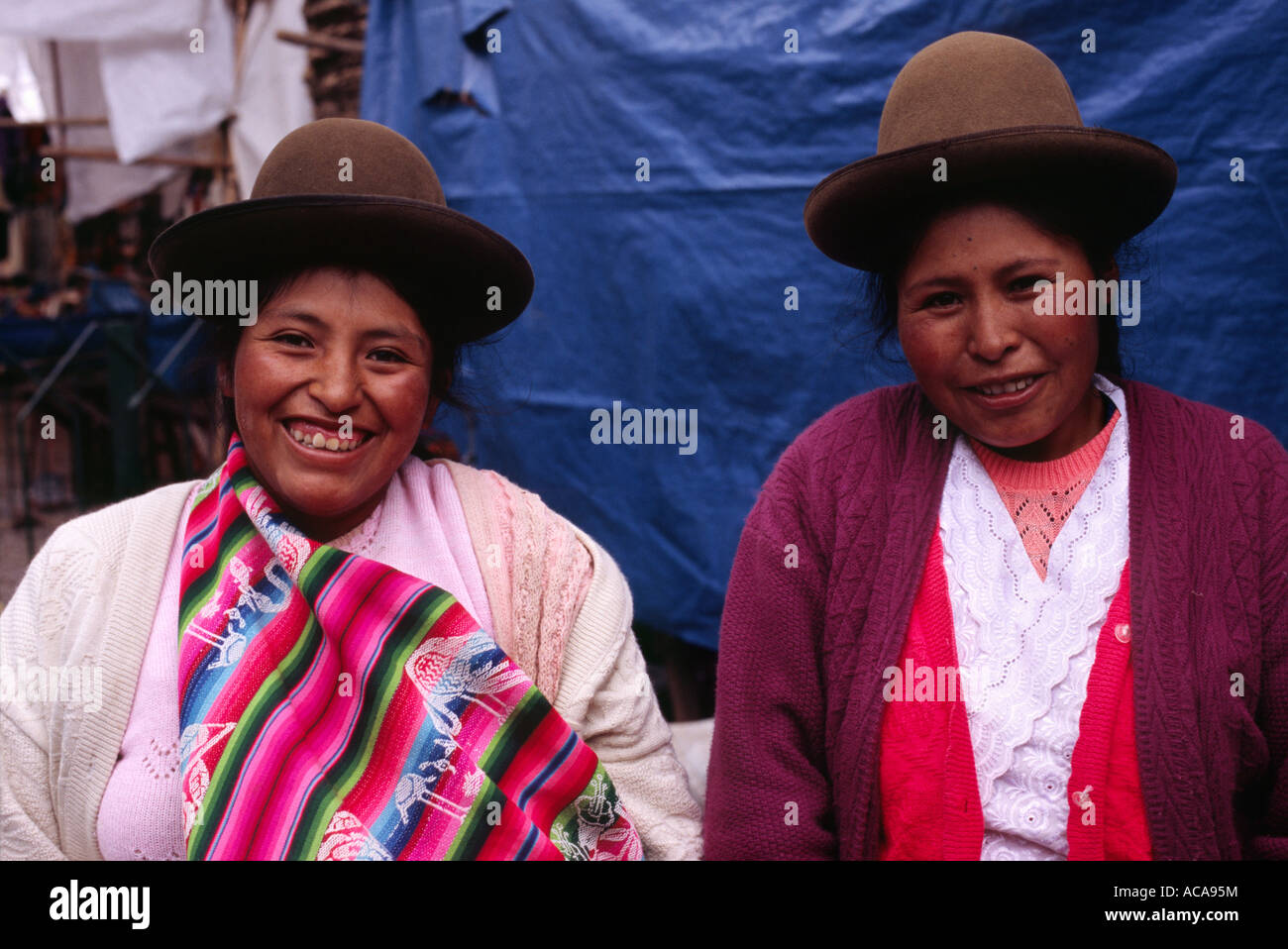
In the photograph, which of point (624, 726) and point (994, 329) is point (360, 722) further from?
point (994, 329)

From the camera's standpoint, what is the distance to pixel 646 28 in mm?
3527

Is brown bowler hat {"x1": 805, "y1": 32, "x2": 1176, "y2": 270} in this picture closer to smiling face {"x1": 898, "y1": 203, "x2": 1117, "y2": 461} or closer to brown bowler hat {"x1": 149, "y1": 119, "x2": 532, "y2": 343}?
smiling face {"x1": 898, "y1": 203, "x2": 1117, "y2": 461}

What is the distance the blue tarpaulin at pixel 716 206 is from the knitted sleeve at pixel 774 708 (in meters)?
1.11

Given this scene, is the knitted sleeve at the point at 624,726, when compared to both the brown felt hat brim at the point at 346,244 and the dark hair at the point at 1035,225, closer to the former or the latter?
the brown felt hat brim at the point at 346,244

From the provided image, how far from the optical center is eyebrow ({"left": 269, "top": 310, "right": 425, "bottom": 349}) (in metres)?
1.75

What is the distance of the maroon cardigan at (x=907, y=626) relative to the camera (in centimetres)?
162

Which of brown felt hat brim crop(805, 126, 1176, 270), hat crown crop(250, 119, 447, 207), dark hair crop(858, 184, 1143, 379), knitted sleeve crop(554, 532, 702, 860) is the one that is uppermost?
hat crown crop(250, 119, 447, 207)

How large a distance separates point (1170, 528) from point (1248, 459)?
20 centimetres

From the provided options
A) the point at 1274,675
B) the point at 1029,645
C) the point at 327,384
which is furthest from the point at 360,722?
the point at 1274,675

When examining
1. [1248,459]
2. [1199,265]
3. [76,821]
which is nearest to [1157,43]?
[1199,265]

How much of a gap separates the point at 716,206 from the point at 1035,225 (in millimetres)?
1873

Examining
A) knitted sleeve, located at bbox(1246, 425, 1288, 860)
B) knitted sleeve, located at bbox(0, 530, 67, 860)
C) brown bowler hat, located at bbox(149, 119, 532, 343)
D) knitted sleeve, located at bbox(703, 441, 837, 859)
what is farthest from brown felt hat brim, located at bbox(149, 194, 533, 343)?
knitted sleeve, located at bbox(1246, 425, 1288, 860)

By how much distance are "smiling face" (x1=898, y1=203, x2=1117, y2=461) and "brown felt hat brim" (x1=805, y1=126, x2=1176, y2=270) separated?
69 mm

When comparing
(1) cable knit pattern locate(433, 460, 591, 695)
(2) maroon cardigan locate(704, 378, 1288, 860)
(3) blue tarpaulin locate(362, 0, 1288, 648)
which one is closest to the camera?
(2) maroon cardigan locate(704, 378, 1288, 860)
